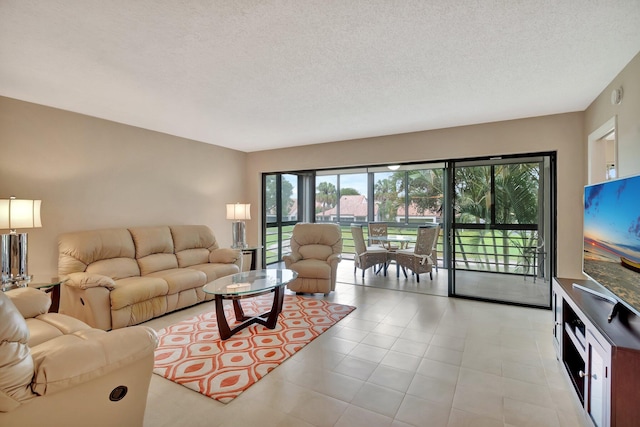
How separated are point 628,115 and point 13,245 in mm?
5387

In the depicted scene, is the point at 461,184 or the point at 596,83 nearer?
the point at 596,83

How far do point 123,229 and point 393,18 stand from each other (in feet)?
13.1

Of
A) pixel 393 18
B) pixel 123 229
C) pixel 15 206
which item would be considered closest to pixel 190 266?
pixel 123 229

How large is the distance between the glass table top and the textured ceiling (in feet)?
6.55

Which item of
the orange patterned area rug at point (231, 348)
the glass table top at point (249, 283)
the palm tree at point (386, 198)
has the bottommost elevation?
the orange patterned area rug at point (231, 348)

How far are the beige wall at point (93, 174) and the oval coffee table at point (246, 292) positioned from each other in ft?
5.80

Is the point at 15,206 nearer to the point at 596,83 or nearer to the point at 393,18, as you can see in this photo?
the point at 393,18

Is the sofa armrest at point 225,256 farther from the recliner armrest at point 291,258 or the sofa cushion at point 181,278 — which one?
the recliner armrest at point 291,258

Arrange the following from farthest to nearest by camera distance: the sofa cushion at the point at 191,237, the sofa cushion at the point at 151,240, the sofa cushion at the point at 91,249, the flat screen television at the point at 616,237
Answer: the sofa cushion at the point at 191,237 < the sofa cushion at the point at 151,240 < the sofa cushion at the point at 91,249 < the flat screen television at the point at 616,237

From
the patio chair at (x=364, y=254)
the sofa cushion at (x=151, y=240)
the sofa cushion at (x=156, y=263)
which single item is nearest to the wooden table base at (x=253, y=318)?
the sofa cushion at (x=156, y=263)

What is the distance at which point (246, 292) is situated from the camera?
2.95m

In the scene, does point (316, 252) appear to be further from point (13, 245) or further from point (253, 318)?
point (13, 245)

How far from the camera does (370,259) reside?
5598 millimetres

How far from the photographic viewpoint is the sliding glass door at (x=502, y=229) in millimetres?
3965
